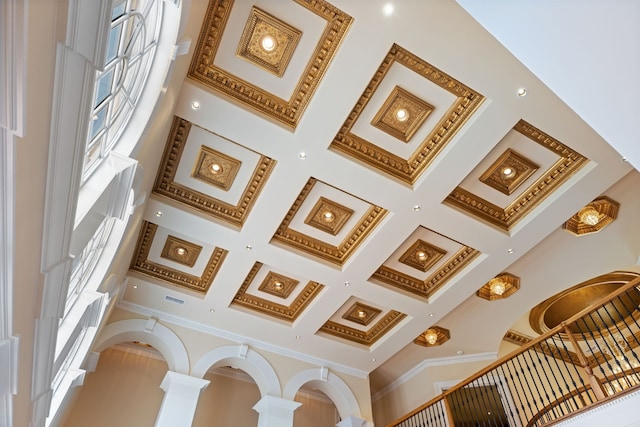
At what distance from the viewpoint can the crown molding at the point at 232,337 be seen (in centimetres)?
686

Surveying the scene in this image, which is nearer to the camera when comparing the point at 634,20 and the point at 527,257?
the point at 634,20

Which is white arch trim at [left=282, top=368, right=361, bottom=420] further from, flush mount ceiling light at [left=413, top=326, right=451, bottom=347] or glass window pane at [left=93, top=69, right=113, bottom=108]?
glass window pane at [left=93, top=69, right=113, bottom=108]

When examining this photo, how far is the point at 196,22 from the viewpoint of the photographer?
366cm

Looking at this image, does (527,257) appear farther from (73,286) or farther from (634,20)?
(73,286)

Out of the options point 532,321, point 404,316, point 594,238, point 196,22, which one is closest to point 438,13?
point 196,22

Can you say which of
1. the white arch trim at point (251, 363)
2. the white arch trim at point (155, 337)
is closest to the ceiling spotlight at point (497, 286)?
the white arch trim at point (251, 363)

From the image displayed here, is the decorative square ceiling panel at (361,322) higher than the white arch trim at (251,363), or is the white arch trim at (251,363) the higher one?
the decorative square ceiling panel at (361,322)

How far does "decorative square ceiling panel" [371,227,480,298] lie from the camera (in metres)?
6.19

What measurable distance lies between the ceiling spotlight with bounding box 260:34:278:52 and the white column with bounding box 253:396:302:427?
5.81 meters

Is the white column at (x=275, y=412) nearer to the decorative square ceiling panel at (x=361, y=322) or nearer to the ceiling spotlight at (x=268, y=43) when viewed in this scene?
the decorative square ceiling panel at (x=361, y=322)

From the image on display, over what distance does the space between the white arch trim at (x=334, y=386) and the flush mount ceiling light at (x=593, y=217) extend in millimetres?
5057

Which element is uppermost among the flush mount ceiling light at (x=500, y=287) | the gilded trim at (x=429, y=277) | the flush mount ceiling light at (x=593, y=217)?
the flush mount ceiling light at (x=593, y=217)

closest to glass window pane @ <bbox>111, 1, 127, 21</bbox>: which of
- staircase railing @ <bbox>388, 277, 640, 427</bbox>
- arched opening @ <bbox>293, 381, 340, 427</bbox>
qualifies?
staircase railing @ <bbox>388, 277, 640, 427</bbox>

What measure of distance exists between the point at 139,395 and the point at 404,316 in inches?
211
